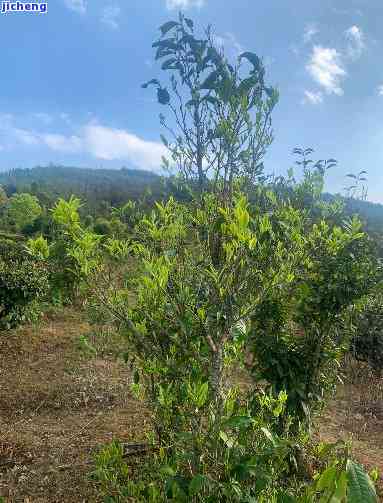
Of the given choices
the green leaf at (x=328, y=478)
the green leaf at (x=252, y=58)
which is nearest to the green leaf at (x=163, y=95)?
the green leaf at (x=252, y=58)

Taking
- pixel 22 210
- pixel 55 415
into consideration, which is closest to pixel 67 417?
pixel 55 415

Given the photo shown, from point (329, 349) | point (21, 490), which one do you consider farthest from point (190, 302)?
point (21, 490)

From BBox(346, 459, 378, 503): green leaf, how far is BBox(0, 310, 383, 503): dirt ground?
2.38 metres

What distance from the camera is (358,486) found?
2.89 ft

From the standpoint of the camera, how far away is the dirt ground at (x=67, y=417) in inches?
161

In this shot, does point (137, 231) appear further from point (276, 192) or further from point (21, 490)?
point (21, 490)

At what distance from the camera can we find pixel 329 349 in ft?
13.5

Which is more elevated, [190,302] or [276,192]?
[276,192]

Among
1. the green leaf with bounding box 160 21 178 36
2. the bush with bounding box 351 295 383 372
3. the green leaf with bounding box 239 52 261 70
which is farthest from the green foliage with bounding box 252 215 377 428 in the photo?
the bush with bounding box 351 295 383 372

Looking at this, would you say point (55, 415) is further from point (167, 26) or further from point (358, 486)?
point (358, 486)

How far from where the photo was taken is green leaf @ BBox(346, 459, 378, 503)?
2.85ft

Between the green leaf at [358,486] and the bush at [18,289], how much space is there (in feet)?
27.7

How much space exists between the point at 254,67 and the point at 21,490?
13.9 ft

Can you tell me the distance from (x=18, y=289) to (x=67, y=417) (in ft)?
12.3
